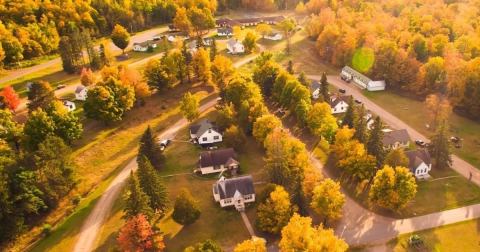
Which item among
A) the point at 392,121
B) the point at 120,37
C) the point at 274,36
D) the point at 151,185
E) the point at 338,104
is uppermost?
the point at 120,37

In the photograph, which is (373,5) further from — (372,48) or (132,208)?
(132,208)

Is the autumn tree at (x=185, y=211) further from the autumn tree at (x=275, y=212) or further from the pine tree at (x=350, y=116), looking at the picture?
the pine tree at (x=350, y=116)

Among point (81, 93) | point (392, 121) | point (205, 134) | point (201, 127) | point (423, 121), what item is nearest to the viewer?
point (205, 134)

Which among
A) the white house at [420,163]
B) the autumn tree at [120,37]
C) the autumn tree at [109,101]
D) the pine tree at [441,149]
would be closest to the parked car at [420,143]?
the pine tree at [441,149]

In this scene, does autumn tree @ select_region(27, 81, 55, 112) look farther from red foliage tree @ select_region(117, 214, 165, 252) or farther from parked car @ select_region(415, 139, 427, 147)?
parked car @ select_region(415, 139, 427, 147)

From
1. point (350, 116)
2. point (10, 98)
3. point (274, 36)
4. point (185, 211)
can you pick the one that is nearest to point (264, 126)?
point (350, 116)

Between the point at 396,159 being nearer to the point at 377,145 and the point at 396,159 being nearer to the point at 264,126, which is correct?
the point at 377,145

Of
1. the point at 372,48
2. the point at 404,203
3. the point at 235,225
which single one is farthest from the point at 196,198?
the point at 372,48
